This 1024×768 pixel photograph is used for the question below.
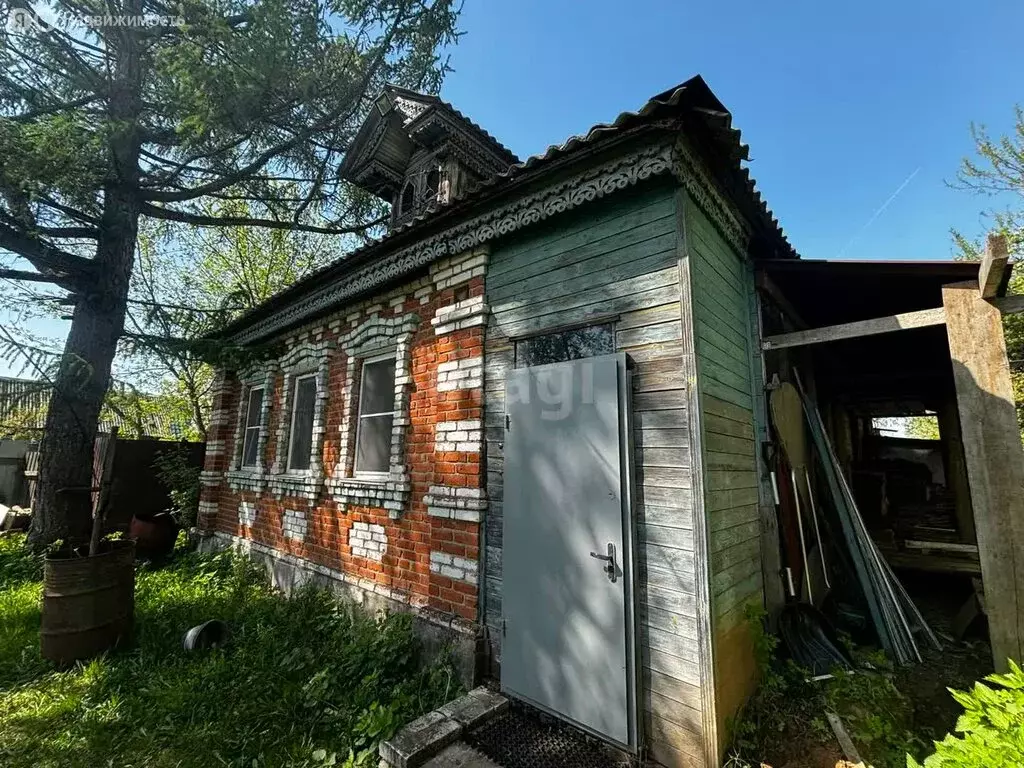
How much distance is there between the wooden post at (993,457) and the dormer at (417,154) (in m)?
5.80

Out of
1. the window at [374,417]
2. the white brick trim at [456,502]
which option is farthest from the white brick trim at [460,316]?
the white brick trim at [456,502]

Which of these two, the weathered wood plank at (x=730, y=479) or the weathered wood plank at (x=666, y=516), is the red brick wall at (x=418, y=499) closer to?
the weathered wood plank at (x=666, y=516)

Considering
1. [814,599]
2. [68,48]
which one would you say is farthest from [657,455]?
[68,48]

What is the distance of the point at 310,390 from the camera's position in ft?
22.5

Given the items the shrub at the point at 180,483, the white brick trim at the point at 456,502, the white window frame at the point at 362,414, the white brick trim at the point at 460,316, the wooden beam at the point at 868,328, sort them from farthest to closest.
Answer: the shrub at the point at 180,483, the white window frame at the point at 362,414, the white brick trim at the point at 460,316, the white brick trim at the point at 456,502, the wooden beam at the point at 868,328

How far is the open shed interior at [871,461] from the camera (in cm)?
430

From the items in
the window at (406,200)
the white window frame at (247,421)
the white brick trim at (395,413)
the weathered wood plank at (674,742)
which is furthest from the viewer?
the white window frame at (247,421)

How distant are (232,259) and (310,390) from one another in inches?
428

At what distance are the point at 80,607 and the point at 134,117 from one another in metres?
7.68

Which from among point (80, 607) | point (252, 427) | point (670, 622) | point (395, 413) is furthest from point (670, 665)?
point (252, 427)

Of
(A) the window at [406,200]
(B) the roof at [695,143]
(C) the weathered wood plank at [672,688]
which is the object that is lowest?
(C) the weathered wood plank at [672,688]

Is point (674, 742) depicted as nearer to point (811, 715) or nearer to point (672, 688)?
point (672, 688)

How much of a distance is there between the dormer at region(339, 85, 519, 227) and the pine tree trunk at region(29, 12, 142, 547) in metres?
3.57

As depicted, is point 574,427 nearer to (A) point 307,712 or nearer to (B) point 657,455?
(B) point 657,455
